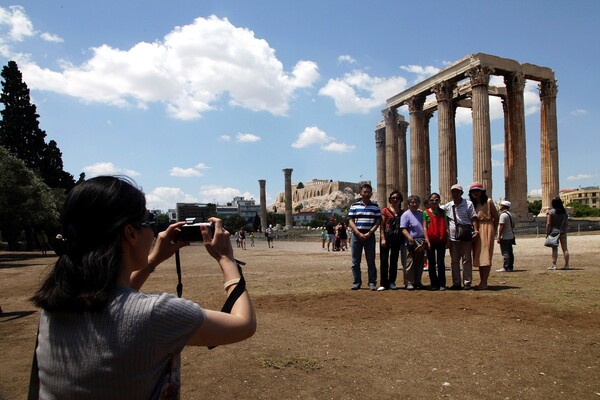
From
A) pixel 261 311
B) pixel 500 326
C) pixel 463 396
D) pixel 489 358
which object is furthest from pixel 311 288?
pixel 463 396

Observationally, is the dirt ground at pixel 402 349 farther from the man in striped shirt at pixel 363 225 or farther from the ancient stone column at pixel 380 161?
the ancient stone column at pixel 380 161

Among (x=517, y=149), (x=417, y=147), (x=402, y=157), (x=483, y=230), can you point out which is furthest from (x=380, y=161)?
(x=483, y=230)

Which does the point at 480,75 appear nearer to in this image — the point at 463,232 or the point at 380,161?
the point at 380,161

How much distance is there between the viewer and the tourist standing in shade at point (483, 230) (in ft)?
27.4

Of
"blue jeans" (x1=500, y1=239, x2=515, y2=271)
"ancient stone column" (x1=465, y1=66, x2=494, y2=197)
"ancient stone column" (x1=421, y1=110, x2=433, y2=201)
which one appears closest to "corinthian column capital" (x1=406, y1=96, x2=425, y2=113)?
"ancient stone column" (x1=421, y1=110, x2=433, y2=201)

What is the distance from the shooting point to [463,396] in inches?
137

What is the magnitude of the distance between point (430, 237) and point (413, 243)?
0.45m

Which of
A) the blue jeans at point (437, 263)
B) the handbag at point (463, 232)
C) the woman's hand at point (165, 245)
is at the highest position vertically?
the woman's hand at point (165, 245)

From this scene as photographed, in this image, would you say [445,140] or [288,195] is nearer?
[445,140]

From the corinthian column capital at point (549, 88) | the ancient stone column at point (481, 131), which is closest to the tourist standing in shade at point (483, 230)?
the ancient stone column at point (481, 131)

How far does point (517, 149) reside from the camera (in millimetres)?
33156

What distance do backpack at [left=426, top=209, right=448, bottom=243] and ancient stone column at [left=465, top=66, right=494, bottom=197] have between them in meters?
24.4

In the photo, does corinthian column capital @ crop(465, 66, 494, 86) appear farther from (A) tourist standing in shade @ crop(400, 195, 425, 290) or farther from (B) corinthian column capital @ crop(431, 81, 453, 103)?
(A) tourist standing in shade @ crop(400, 195, 425, 290)

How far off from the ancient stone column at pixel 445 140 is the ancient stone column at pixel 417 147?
10.8 feet
